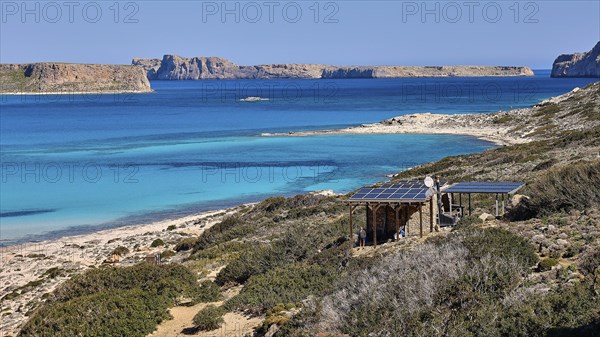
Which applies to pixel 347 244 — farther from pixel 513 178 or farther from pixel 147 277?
pixel 513 178

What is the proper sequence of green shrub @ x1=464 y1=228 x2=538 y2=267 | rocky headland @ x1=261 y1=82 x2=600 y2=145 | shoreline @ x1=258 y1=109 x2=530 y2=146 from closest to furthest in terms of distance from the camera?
green shrub @ x1=464 y1=228 x2=538 y2=267 < rocky headland @ x1=261 y1=82 x2=600 y2=145 < shoreline @ x1=258 y1=109 x2=530 y2=146

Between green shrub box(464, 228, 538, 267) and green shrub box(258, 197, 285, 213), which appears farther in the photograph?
green shrub box(258, 197, 285, 213)

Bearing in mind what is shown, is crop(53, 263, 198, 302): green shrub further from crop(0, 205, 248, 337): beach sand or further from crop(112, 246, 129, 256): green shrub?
crop(112, 246, 129, 256): green shrub

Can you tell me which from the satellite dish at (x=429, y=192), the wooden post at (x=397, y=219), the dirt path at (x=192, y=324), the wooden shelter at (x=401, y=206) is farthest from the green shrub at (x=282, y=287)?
the satellite dish at (x=429, y=192)

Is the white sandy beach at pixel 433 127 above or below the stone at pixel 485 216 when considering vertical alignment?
above

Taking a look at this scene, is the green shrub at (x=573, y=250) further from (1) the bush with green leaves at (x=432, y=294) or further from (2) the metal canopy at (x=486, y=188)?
(2) the metal canopy at (x=486, y=188)

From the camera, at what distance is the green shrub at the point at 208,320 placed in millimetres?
12750

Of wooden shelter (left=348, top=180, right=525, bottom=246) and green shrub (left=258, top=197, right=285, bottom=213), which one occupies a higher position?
wooden shelter (left=348, top=180, right=525, bottom=246)

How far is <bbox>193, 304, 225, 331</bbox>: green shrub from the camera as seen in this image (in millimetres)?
12750

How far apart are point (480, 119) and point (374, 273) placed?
6738 centimetres

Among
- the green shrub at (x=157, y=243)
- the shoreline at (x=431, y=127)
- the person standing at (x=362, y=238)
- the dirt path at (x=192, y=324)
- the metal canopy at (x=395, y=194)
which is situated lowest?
the green shrub at (x=157, y=243)

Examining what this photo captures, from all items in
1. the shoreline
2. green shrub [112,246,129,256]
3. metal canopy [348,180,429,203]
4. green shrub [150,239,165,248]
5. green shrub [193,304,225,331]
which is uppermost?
the shoreline

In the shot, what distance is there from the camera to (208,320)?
12727mm

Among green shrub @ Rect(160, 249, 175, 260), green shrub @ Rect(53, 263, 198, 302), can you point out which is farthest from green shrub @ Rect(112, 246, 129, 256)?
green shrub @ Rect(53, 263, 198, 302)
